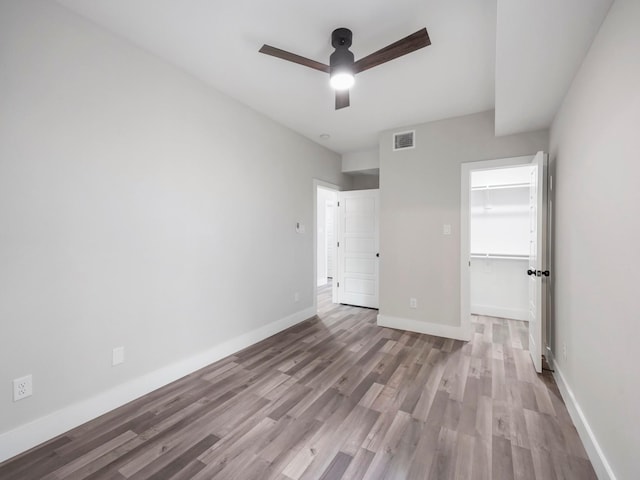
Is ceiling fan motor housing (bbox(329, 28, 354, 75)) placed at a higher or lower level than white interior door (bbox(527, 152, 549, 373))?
higher

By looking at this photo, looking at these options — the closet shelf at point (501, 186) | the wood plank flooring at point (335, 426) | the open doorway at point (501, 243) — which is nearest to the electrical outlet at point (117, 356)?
the wood plank flooring at point (335, 426)

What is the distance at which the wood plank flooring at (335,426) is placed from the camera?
63.8 inches

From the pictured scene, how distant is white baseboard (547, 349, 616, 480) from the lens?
149 cm

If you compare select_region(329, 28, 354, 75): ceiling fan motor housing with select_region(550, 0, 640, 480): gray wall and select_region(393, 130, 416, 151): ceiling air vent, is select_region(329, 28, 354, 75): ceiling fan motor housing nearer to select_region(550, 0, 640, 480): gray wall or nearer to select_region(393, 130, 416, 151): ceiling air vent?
select_region(550, 0, 640, 480): gray wall

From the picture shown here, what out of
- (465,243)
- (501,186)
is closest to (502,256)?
(501,186)

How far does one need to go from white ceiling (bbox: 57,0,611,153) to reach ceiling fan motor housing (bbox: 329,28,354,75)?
56 millimetres

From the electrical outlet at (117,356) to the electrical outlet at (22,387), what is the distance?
45 centimetres

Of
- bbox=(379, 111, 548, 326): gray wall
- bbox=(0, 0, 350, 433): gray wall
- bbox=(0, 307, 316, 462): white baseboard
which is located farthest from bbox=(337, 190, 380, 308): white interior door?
bbox=(0, 307, 316, 462): white baseboard

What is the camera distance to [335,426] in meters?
1.99

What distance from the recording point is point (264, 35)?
2.11 m

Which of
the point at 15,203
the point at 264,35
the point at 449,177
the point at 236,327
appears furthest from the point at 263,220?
the point at 449,177

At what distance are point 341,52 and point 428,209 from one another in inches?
91.5

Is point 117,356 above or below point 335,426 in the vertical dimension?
above

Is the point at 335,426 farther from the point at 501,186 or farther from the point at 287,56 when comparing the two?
the point at 501,186
